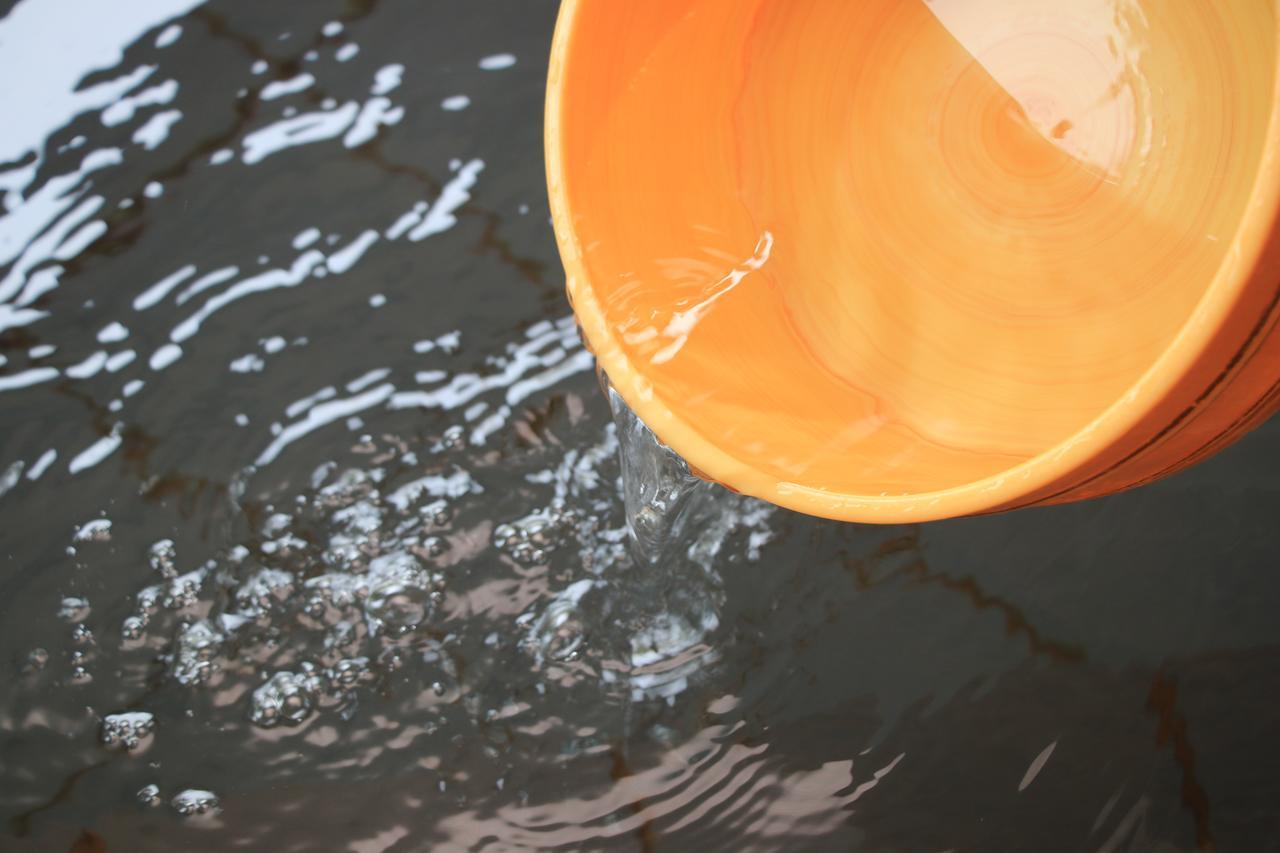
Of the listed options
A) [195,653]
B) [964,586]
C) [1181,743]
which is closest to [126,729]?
[195,653]

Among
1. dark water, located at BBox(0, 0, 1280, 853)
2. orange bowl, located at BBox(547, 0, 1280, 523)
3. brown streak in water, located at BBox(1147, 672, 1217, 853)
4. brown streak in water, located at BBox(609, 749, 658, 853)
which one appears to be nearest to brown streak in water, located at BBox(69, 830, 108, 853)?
dark water, located at BBox(0, 0, 1280, 853)

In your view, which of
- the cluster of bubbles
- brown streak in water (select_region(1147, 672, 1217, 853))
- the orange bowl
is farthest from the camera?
the cluster of bubbles

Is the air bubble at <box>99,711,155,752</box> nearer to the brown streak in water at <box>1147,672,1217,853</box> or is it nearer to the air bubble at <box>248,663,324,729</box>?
the air bubble at <box>248,663,324,729</box>

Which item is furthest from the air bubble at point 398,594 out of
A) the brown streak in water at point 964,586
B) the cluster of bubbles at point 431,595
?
the brown streak in water at point 964,586

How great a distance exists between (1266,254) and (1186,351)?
5cm

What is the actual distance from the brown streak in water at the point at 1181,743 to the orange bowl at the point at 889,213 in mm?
315

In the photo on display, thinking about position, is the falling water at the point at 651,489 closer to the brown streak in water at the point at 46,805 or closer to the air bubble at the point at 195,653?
the air bubble at the point at 195,653

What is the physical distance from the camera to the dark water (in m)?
0.98

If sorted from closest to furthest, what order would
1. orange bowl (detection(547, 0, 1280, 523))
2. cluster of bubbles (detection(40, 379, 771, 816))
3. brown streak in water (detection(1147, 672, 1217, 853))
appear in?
orange bowl (detection(547, 0, 1280, 523)) → brown streak in water (detection(1147, 672, 1217, 853)) → cluster of bubbles (detection(40, 379, 771, 816))

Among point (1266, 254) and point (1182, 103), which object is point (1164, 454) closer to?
point (1266, 254)

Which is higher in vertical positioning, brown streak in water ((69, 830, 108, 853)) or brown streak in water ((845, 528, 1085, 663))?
brown streak in water ((69, 830, 108, 853))

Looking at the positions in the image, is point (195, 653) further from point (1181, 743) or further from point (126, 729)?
point (1181, 743)

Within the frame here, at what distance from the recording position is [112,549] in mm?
1114

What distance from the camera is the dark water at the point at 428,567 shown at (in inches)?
38.6
